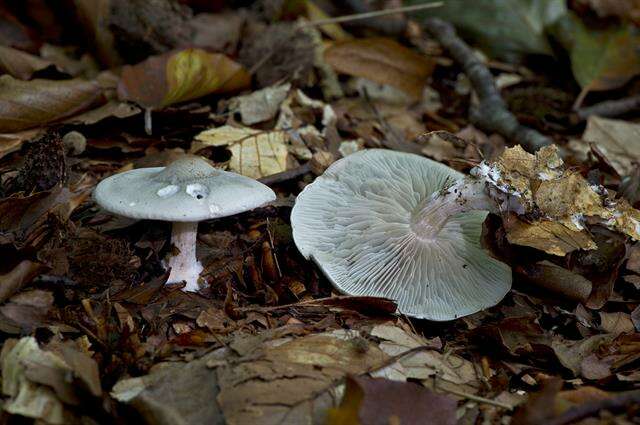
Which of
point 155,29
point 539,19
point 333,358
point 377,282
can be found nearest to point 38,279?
point 333,358

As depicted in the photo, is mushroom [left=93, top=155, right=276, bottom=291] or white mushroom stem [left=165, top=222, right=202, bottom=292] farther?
white mushroom stem [left=165, top=222, right=202, bottom=292]

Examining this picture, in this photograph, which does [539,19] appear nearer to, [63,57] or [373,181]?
[373,181]

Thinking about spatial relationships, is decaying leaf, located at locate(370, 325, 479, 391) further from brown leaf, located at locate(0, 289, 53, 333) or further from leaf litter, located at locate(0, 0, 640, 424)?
brown leaf, located at locate(0, 289, 53, 333)

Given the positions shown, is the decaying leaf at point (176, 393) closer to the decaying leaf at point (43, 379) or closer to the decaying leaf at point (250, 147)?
the decaying leaf at point (43, 379)

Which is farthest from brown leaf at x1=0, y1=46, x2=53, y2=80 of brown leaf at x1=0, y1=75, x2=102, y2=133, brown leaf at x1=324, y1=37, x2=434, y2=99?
brown leaf at x1=324, y1=37, x2=434, y2=99

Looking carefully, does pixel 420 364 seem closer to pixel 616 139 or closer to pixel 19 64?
pixel 616 139

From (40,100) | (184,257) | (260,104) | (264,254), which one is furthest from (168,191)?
(260,104)
